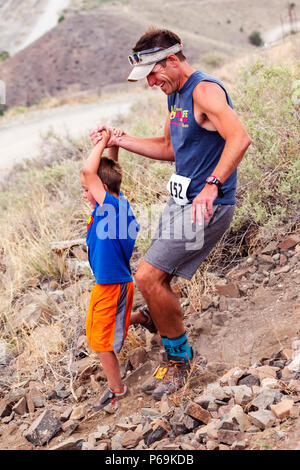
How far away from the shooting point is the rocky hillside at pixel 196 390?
2.85 metres

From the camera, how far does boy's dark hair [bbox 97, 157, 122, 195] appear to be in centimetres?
361

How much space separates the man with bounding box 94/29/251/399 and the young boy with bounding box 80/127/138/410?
211 millimetres

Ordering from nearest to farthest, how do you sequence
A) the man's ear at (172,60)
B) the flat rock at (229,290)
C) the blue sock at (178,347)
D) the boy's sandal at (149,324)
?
the man's ear at (172,60) → the blue sock at (178,347) → the boy's sandal at (149,324) → the flat rock at (229,290)

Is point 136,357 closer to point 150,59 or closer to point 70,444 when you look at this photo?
point 70,444

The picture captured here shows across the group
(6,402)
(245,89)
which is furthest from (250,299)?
(245,89)

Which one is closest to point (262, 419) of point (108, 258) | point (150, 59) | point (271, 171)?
point (108, 258)

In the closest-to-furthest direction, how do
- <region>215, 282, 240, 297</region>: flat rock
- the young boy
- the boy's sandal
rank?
the young boy, the boy's sandal, <region>215, 282, 240, 297</region>: flat rock

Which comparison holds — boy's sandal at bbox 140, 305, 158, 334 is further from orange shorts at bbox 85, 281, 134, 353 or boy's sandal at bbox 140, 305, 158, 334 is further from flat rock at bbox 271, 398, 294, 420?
flat rock at bbox 271, 398, 294, 420

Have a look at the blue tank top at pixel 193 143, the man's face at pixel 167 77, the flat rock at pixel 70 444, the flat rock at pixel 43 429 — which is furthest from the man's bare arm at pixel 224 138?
the flat rock at pixel 43 429

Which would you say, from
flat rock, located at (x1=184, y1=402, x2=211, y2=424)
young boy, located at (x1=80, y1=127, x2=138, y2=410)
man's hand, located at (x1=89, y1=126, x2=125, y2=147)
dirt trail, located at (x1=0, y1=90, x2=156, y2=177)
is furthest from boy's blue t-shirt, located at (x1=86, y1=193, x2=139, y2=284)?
dirt trail, located at (x1=0, y1=90, x2=156, y2=177)

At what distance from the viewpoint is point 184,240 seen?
3.43m

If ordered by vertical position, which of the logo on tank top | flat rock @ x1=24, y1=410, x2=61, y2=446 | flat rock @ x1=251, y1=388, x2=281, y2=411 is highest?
the logo on tank top

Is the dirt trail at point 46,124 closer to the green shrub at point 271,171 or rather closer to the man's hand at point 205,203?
the green shrub at point 271,171

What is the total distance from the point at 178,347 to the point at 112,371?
45 centimetres
